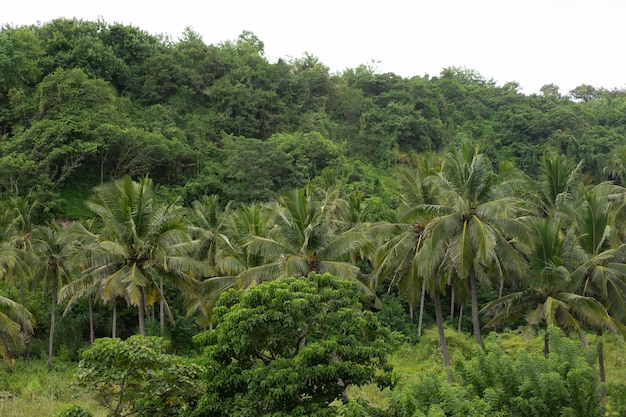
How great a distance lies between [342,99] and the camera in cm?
5775

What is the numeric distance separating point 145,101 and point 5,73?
11760 mm

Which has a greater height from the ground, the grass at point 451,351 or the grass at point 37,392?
the grass at point 37,392

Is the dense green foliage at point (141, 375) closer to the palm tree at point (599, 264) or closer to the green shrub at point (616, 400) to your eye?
the green shrub at point (616, 400)

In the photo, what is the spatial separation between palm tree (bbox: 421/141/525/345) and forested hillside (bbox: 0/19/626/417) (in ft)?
0.29

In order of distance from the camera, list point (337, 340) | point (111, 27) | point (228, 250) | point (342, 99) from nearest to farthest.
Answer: point (337, 340)
point (228, 250)
point (111, 27)
point (342, 99)

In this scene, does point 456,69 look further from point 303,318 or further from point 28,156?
point 303,318

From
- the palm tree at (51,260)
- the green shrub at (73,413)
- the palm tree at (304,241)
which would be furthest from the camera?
the palm tree at (51,260)

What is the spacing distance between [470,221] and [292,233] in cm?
606

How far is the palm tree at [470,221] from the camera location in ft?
59.4

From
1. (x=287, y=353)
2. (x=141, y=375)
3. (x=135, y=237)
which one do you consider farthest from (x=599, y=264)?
(x=135, y=237)

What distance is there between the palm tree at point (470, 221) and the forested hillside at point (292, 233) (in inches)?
3.5

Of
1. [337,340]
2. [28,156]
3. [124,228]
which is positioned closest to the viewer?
[337,340]

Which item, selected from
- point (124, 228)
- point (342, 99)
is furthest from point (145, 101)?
point (124, 228)

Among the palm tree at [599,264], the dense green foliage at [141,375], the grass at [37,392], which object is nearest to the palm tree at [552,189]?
the palm tree at [599,264]
